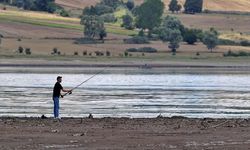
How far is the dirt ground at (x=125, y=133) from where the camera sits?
2450cm

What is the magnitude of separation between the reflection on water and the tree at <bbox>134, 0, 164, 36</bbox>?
82.4 m

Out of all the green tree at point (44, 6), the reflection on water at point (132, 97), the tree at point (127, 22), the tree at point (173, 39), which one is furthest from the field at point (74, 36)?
the reflection on water at point (132, 97)

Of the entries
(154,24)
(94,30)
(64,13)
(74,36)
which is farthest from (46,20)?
(64,13)

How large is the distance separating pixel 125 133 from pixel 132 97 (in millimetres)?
21758

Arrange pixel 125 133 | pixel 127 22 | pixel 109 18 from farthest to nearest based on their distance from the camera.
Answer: pixel 109 18 < pixel 127 22 < pixel 125 133

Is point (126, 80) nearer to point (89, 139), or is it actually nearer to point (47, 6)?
point (89, 139)

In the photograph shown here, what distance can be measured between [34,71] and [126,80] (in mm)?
14534

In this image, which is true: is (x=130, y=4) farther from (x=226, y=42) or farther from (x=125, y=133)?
(x=125, y=133)

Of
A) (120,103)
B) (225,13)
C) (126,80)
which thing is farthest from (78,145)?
(225,13)

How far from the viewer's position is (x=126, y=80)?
68438 mm

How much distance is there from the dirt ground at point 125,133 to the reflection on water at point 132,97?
5587 millimetres

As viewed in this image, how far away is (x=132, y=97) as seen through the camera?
4931 cm

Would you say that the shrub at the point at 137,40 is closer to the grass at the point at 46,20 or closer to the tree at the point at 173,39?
the tree at the point at 173,39

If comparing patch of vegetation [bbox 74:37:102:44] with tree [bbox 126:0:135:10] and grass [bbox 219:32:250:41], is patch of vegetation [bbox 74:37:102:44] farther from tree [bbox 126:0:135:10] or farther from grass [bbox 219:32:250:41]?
tree [bbox 126:0:135:10]
